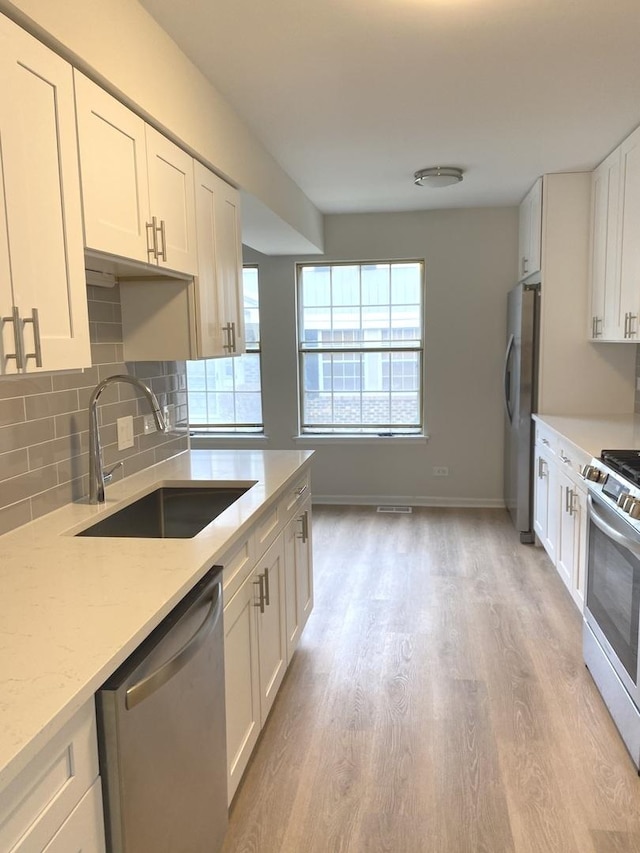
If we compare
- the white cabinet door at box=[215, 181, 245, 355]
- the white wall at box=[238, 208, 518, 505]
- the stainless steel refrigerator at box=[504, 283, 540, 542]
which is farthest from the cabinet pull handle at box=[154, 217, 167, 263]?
the white wall at box=[238, 208, 518, 505]

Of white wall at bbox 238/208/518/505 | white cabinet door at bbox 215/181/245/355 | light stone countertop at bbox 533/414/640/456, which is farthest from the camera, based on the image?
white wall at bbox 238/208/518/505

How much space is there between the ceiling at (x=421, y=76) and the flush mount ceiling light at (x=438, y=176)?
0.31 ft

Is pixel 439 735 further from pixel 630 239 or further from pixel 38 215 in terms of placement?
pixel 630 239

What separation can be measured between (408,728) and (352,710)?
0.24 meters

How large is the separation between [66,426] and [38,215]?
0.81 metres

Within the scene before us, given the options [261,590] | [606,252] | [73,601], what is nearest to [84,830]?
[73,601]

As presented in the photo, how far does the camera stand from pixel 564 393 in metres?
4.24

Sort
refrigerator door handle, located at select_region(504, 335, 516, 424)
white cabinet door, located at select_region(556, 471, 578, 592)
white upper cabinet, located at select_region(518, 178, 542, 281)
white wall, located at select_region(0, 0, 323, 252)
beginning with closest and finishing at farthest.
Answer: white wall, located at select_region(0, 0, 323, 252), white cabinet door, located at select_region(556, 471, 578, 592), white upper cabinet, located at select_region(518, 178, 542, 281), refrigerator door handle, located at select_region(504, 335, 516, 424)

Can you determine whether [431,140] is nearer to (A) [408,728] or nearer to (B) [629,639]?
(B) [629,639]

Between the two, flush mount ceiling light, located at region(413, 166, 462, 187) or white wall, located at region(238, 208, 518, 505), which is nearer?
flush mount ceiling light, located at region(413, 166, 462, 187)

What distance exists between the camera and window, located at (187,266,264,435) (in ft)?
18.6

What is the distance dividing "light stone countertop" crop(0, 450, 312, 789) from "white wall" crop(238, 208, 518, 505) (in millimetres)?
3378

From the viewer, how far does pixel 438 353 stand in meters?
5.40

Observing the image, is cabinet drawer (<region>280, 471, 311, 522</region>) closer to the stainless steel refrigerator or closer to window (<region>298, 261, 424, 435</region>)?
the stainless steel refrigerator
